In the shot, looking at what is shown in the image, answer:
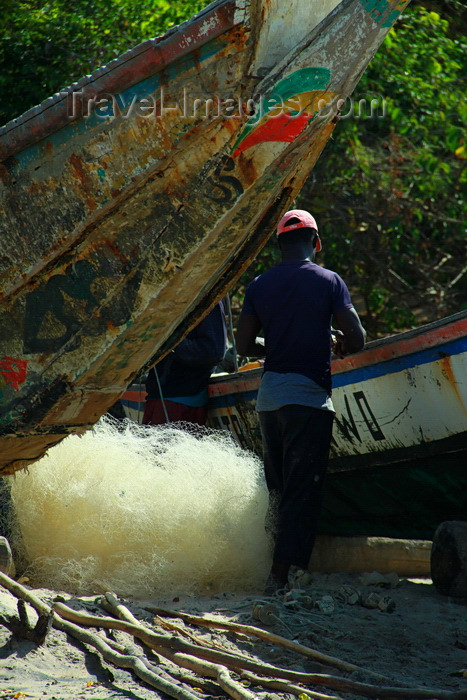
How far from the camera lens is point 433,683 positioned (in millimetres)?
3273

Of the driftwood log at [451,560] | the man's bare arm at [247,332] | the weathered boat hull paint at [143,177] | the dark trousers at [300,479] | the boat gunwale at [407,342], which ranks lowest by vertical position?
the driftwood log at [451,560]

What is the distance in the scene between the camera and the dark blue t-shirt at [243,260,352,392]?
14.7 feet

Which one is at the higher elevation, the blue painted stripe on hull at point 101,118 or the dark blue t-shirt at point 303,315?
the blue painted stripe on hull at point 101,118

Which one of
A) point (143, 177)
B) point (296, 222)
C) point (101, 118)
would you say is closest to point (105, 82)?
point (101, 118)

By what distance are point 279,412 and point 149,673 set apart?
5.91 ft

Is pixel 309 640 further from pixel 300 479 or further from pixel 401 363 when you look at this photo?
pixel 401 363

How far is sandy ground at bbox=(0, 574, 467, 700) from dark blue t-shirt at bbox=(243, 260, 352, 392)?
1.18 meters

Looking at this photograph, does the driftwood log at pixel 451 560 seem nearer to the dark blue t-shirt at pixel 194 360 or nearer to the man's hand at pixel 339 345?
the man's hand at pixel 339 345

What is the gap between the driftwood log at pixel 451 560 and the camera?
4270 mm

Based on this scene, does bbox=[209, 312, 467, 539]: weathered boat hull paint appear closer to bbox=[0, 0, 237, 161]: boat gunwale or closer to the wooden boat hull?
the wooden boat hull

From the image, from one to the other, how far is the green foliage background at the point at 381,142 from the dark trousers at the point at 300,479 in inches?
227

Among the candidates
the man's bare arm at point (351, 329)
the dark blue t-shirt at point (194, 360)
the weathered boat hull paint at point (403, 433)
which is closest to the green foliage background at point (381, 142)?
the dark blue t-shirt at point (194, 360)

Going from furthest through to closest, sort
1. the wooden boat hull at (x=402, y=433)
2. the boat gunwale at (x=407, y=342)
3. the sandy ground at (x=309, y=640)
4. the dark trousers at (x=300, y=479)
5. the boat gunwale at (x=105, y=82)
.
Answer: the wooden boat hull at (x=402, y=433), the boat gunwale at (x=407, y=342), the dark trousers at (x=300, y=479), the sandy ground at (x=309, y=640), the boat gunwale at (x=105, y=82)

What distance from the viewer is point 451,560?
169 inches
